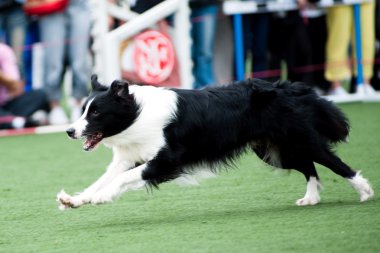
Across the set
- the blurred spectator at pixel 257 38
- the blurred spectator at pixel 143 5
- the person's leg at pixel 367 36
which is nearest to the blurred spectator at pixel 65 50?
the blurred spectator at pixel 143 5

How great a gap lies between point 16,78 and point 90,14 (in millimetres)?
1489

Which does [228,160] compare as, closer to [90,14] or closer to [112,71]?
[112,71]

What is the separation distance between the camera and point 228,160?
6.61m

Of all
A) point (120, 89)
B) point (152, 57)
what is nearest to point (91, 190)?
point (120, 89)

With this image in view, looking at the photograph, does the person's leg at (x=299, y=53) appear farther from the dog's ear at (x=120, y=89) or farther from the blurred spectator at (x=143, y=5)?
the dog's ear at (x=120, y=89)

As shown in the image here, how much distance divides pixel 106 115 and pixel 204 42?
6.18 meters

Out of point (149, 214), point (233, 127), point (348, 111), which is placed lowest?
point (348, 111)

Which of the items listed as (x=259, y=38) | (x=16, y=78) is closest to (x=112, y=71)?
(x=16, y=78)

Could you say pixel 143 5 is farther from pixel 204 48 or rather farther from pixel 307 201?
pixel 307 201

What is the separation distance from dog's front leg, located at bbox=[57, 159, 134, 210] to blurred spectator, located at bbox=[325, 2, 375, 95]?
22.4ft

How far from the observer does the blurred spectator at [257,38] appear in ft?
40.6

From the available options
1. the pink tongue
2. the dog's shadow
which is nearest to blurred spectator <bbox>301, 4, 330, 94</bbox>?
the dog's shadow

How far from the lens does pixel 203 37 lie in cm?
1223

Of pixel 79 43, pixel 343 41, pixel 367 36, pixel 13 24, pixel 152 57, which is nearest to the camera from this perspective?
pixel 152 57
